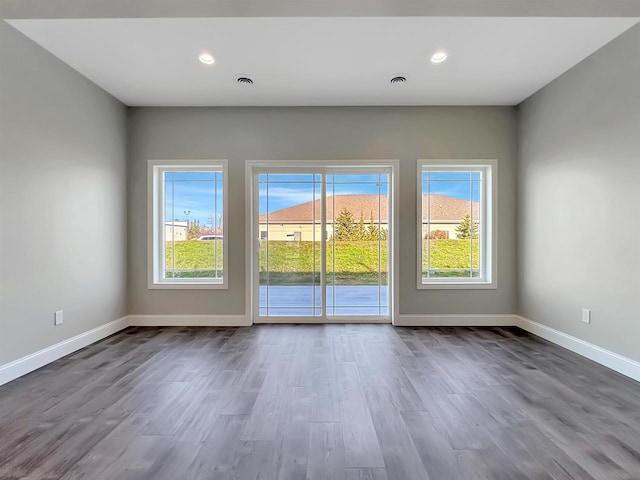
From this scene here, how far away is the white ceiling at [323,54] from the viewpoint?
7.91 ft

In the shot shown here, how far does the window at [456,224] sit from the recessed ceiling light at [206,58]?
2.74 metres

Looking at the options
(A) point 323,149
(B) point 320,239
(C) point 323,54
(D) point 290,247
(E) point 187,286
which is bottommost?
(E) point 187,286

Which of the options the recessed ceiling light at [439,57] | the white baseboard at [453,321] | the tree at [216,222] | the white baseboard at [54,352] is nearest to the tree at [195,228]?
the tree at [216,222]

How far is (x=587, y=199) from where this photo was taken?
114 inches

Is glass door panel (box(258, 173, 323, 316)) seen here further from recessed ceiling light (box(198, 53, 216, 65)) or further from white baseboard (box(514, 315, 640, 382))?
white baseboard (box(514, 315, 640, 382))

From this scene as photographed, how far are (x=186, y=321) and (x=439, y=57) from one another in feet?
13.4

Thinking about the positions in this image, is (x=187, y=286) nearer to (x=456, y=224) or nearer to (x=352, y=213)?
(x=352, y=213)

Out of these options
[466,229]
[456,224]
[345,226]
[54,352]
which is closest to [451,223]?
[456,224]

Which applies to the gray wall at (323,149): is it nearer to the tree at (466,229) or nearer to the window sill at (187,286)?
the window sill at (187,286)

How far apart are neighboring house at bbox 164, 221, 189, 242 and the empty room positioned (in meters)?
0.03

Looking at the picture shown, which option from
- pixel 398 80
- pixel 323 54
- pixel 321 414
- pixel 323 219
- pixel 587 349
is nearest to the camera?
pixel 321 414

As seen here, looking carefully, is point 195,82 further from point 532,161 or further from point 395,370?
point 532,161

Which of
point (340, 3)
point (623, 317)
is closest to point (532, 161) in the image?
point (623, 317)

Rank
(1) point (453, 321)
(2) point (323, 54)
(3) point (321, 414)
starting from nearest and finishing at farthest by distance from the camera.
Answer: (3) point (321, 414)
(2) point (323, 54)
(1) point (453, 321)
